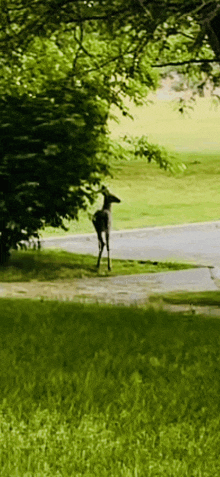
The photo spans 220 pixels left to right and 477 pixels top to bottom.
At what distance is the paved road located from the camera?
72.2ft

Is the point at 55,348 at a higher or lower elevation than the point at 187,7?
lower

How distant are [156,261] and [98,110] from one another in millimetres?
3770

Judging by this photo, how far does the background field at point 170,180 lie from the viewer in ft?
116

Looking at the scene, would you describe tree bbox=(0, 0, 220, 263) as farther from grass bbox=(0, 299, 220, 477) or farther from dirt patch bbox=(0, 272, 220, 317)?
grass bbox=(0, 299, 220, 477)

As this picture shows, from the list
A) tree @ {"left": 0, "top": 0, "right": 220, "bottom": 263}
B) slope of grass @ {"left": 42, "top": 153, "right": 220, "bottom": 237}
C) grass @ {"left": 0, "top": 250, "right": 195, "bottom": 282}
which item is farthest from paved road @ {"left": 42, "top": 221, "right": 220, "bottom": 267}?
tree @ {"left": 0, "top": 0, "right": 220, "bottom": 263}

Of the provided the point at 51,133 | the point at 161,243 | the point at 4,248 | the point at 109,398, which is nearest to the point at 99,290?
the point at 51,133

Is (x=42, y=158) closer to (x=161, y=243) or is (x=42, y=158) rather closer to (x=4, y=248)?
(x=4, y=248)

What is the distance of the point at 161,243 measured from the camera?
25.1 metres

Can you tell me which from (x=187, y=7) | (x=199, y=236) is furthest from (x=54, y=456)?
(x=199, y=236)

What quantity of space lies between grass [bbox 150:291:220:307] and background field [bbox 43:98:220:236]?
15.6ft

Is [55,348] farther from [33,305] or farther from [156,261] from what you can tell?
[156,261]

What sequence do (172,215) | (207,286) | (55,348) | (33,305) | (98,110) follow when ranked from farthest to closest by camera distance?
(172,215) → (98,110) → (207,286) → (33,305) → (55,348)

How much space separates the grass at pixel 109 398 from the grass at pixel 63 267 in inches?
322

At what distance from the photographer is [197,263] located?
20.3m
